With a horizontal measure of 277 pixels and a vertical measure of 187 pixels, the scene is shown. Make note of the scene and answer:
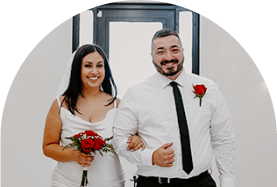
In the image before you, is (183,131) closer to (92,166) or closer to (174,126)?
(174,126)

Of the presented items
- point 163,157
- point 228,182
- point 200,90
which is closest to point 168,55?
point 200,90

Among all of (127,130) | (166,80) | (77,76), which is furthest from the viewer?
(77,76)

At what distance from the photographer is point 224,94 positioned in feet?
8.98

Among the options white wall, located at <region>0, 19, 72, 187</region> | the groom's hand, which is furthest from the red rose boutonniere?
white wall, located at <region>0, 19, 72, 187</region>

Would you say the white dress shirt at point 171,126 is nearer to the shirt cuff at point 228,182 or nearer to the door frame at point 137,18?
the shirt cuff at point 228,182

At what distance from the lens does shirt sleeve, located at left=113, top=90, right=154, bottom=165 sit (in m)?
2.03

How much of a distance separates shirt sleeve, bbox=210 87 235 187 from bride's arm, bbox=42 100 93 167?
0.90 meters

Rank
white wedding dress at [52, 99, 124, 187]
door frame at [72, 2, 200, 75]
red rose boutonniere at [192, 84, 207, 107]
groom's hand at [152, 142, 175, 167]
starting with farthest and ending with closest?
door frame at [72, 2, 200, 75], white wedding dress at [52, 99, 124, 187], red rose boutonniere at [192, 84, 207, 107], groom's hand at [152, 142, 175, 167]

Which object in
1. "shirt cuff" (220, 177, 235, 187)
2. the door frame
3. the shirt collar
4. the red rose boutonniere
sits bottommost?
"shirt cuff" (220, 177, 235, 187)

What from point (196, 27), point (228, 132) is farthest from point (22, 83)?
point (228, 132)

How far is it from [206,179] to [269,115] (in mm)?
1041

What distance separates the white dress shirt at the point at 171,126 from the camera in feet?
6.82

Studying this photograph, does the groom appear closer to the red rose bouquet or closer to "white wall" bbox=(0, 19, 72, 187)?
the red rose bouquet

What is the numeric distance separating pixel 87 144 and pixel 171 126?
22.6 inches
